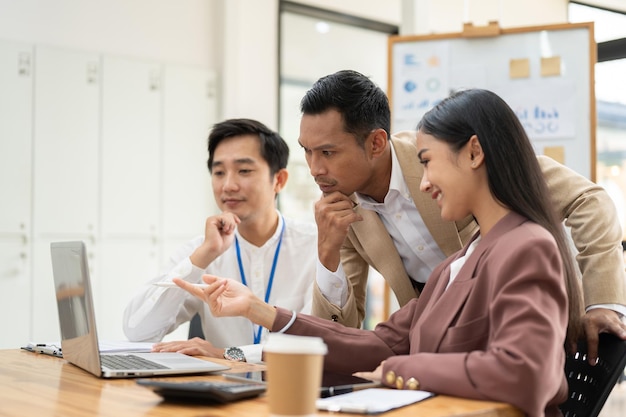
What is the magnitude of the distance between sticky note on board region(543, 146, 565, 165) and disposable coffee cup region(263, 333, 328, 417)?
9.33ft

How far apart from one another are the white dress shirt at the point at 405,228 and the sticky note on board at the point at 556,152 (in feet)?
5.28

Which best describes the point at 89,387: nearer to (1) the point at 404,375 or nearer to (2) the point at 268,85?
(1) the point at 404,375

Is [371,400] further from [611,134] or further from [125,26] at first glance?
[611,134]

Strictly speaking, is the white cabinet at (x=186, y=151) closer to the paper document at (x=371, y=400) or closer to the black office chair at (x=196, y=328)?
the black office chair at (x=196, y=328)

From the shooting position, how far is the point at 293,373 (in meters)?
1.04

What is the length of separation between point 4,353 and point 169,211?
261cm

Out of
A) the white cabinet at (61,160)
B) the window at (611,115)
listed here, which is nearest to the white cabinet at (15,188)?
the white cabinet at (61,160)

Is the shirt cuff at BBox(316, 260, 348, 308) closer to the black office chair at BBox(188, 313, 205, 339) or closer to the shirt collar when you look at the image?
the shirt collar

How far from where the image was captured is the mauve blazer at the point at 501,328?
1304 mm

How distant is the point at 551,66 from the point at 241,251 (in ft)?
5.95

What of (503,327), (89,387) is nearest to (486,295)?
(503,327)

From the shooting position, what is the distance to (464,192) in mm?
1595

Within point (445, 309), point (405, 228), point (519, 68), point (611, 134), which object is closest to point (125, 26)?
point (519, 68)

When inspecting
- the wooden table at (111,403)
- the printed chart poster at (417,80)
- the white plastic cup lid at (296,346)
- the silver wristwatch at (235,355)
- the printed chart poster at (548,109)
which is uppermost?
the printed chart poster at (417,80)
